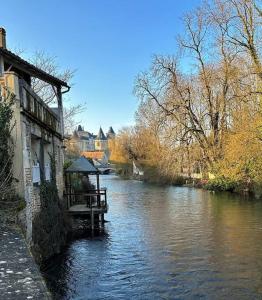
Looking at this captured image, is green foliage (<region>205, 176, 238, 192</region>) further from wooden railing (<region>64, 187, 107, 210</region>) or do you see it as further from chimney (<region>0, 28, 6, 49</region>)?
chimney (<region>0, 28, 6, 49</region>)

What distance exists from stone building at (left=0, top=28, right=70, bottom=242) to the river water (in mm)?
2145

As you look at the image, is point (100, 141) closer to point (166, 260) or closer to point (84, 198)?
point (84, 198)

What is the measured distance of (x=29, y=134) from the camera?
38.7 feet

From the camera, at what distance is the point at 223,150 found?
33.9m

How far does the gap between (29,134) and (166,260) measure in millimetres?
5665

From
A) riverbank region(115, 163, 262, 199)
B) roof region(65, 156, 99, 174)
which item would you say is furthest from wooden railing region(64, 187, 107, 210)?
riverbank region(115, 163, 262, 199)

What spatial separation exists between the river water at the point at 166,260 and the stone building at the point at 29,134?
2145 millimetres

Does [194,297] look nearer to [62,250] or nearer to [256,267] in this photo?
[256,267]

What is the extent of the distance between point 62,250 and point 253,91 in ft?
56.5

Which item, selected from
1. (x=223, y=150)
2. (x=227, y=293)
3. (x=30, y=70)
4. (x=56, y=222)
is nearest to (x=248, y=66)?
(x=223, y=150)

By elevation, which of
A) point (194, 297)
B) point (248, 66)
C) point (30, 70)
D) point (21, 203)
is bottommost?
point (194, 297)

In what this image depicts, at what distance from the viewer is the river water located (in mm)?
10406

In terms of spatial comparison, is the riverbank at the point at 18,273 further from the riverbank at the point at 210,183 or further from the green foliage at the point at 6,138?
the riverbank at the point at 210,183

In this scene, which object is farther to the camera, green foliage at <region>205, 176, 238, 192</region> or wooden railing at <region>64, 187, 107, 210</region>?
green foliage at <region>205, 176, 238, 192</region>
